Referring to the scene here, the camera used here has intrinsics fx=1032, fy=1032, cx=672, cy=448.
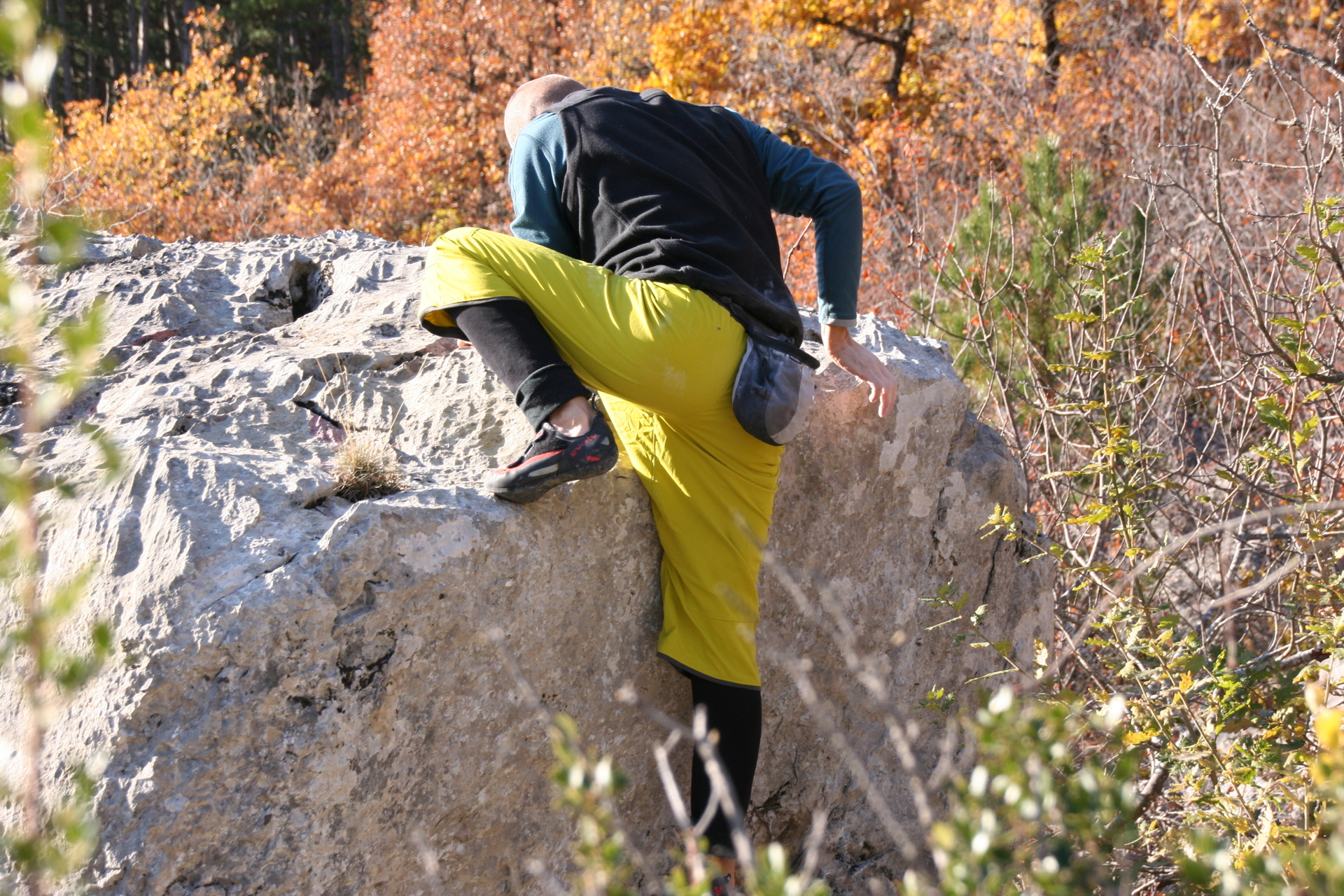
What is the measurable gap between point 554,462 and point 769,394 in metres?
0.46

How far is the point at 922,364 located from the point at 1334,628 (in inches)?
44.3

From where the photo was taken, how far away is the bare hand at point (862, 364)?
2.43 m

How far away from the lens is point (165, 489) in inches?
75.6

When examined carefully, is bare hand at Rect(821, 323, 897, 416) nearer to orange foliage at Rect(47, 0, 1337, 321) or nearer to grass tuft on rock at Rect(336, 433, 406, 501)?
grass tuft on rock at Rect(336, 433, 406, 501)

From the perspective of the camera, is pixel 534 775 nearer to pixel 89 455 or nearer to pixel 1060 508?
pixel 89 455

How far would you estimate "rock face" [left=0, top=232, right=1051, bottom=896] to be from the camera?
1781 millimetres

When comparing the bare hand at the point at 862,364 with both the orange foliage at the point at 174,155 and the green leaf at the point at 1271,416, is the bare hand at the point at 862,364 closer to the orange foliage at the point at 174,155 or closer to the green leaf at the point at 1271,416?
the green leaf at the point at 1271,416

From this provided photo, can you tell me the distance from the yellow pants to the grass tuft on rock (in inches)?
12.2

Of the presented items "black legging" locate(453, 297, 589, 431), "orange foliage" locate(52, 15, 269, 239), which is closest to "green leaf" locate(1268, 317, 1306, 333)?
"black legging" locate(453, 297, 589, 431)

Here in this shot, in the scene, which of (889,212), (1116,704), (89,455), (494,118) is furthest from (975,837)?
(494,118)

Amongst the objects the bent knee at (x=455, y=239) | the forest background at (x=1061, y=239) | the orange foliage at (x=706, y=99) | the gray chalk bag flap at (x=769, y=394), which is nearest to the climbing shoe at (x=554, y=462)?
the gray chalk bag flap at (x=769, y=394)

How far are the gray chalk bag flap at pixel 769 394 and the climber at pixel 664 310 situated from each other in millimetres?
36

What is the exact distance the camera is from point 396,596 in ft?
6.28

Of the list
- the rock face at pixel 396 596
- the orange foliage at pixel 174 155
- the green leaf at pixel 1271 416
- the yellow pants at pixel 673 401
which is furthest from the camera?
the orange foliage at pixel 174 155
